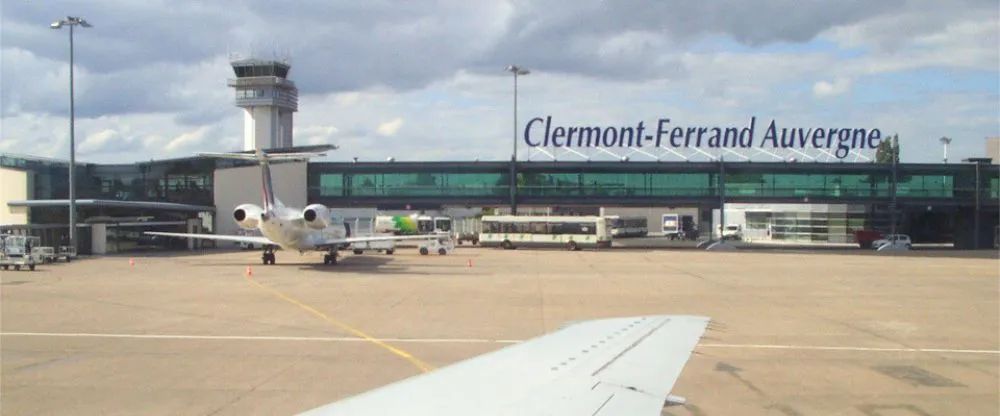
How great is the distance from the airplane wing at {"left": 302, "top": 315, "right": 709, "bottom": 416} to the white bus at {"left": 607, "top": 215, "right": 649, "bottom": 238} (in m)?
81.6

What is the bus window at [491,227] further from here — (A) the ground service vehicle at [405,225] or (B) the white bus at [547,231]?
(A) the ground service vehicle at [405,225]

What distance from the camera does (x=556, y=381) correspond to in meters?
5.64

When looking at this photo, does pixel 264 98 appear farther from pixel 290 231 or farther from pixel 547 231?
pixel 290 231

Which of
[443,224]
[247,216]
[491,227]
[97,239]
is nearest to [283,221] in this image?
[247,216]

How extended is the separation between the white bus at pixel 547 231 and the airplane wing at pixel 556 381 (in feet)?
175

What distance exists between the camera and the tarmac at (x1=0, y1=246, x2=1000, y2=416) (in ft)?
35.5

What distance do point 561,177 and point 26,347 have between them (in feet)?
176

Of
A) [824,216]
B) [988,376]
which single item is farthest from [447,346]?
[824,216]

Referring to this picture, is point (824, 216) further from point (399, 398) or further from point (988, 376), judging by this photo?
point (399, 398)

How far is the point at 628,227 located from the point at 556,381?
88.6 meters

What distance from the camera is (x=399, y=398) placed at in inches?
193

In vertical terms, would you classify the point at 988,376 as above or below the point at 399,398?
below

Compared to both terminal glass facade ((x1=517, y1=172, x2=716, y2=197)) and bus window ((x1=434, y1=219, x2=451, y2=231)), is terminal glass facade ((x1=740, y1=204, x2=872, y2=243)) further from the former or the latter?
bus window ((x1=434, y1=219, x2=451, y2=231))

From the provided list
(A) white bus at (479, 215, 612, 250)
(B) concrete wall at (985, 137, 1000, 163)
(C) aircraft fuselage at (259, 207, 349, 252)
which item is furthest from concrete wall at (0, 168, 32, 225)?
(B) concrete wall at (985, 137, 1000, 163)
